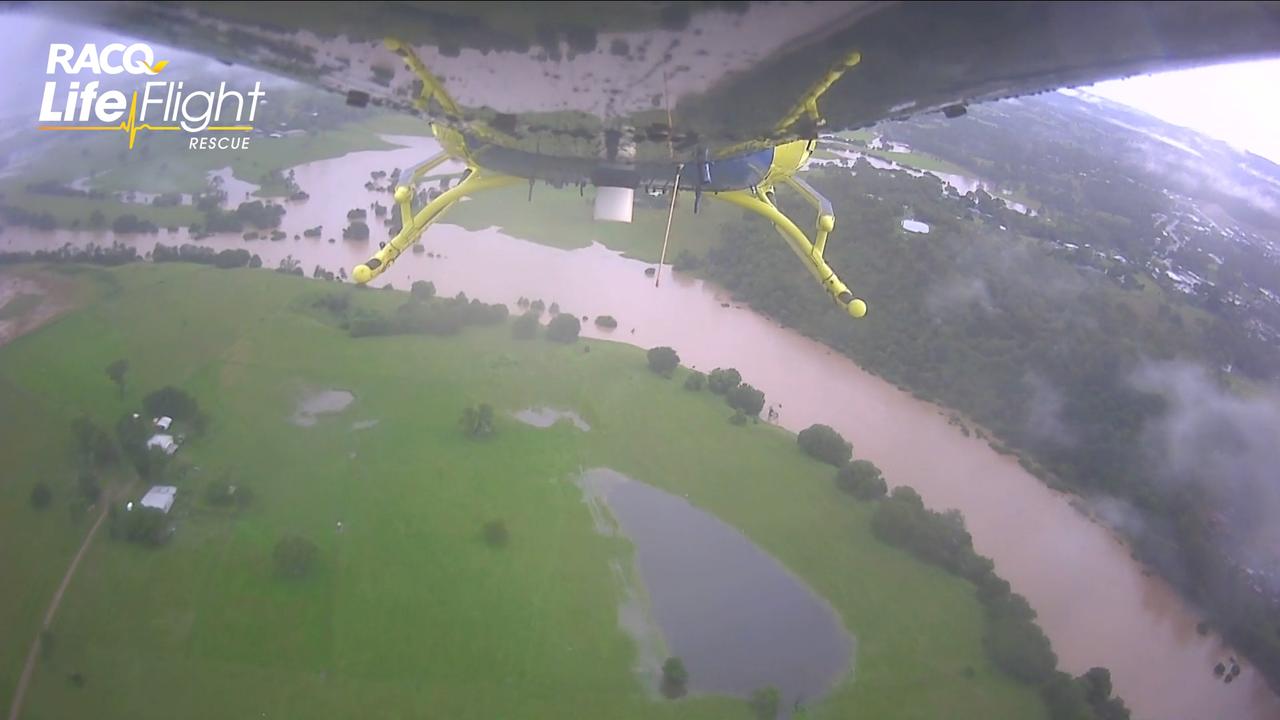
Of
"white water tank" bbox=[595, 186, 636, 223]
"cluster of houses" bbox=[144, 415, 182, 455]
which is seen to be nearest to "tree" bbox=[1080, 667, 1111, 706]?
"white water tank" bbox=[595, 186, 636, 223]

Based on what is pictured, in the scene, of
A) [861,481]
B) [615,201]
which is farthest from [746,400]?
[615,201]

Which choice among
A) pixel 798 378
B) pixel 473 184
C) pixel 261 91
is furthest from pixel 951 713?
pixel 261 91

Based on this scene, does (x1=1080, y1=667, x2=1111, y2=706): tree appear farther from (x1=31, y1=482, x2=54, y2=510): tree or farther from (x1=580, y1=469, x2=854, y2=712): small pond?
(x1=31, y1=482, x2=54, y2=510): tree

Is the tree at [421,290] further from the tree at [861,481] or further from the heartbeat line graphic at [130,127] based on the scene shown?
the tree at [861,481]

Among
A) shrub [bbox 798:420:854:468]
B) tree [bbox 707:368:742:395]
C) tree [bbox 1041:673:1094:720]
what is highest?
tree [bbox 707:368:742:395]

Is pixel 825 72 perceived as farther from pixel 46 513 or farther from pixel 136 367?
pixel 136 367

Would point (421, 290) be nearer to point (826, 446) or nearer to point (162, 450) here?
point (162, 450)
